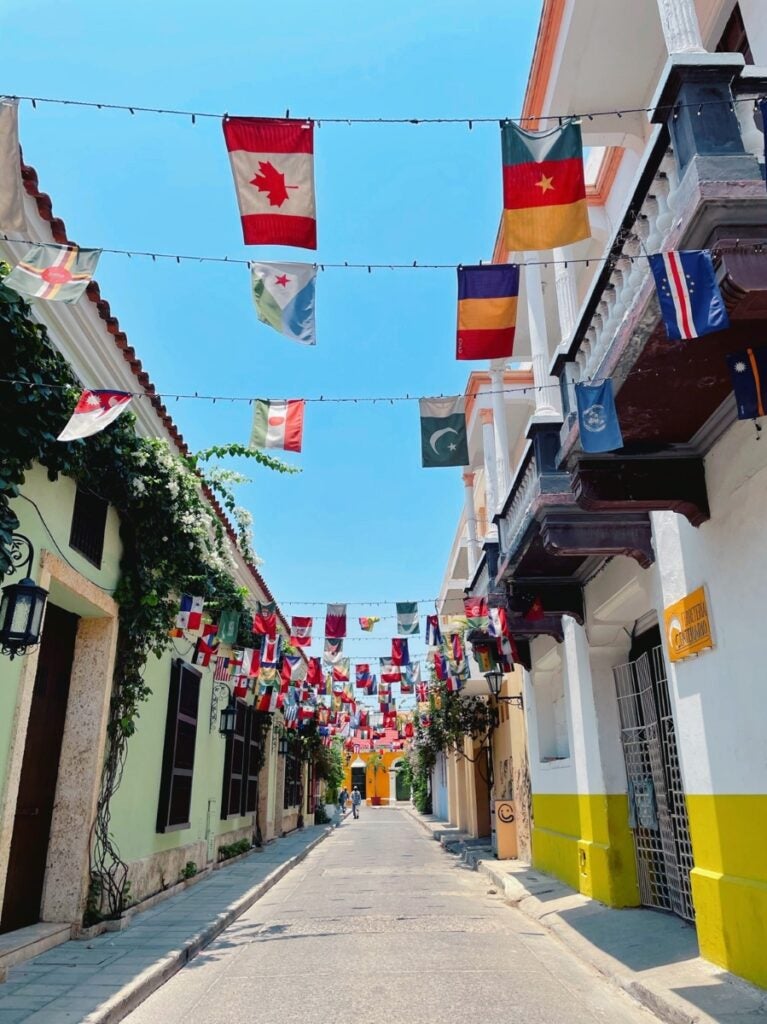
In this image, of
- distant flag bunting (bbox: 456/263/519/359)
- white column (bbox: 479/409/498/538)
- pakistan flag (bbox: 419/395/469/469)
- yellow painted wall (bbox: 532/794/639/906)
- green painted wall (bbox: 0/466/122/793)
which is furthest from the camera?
white column (bbox: 479/409/498/538)

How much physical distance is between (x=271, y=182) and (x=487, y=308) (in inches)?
80.2

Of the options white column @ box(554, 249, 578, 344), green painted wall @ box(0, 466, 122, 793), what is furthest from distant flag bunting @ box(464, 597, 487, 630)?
green painted wall @ box(0, 466, 122, 793)

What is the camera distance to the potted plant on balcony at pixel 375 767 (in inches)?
2517

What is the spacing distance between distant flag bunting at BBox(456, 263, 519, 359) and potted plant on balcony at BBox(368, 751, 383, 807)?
201 feet

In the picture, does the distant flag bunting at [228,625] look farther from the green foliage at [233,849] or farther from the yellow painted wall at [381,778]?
the yellow painted wall at [381,778]

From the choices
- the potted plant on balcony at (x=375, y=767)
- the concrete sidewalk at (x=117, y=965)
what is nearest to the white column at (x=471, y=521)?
the concrete sidewalk at (x=117, y=965)

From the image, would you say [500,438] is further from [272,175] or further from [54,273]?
[54,273]

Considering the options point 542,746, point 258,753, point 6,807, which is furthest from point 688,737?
point 258,753

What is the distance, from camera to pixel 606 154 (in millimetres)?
10172

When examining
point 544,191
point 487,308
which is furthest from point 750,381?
point 487,308

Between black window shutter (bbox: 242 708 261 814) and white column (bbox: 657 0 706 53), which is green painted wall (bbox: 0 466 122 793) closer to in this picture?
white column (bbox: 657 0 706 53)

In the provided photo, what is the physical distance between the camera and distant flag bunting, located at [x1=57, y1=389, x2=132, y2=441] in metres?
6.10

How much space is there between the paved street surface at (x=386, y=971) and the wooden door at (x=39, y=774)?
1754 millimetres

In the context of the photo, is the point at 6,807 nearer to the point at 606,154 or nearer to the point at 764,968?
the point at 764,968
